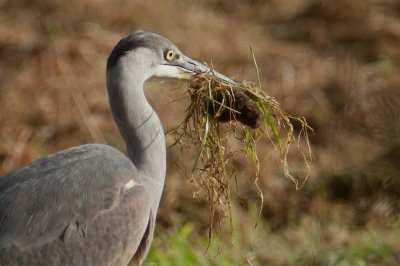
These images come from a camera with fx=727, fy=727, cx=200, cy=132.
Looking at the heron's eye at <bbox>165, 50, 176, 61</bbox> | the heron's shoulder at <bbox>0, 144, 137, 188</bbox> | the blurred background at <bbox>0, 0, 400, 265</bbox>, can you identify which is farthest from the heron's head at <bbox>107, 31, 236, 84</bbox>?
the blurred background at <bbox>0, 0, 400, 265</bbox>

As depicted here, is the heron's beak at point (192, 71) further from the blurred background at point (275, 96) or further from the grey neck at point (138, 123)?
the blurred background at point (275, 96)

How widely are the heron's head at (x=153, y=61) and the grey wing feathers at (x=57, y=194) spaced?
0.53m

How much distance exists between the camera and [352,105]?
785 centimetres

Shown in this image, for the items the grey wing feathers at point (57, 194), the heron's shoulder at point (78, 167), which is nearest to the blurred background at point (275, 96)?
the heron's shoulder at point (78, 167)

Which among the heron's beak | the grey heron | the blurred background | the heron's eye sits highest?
the heron's eye

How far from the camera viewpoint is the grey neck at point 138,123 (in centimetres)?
405

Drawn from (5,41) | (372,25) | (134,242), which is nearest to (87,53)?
(5,41)

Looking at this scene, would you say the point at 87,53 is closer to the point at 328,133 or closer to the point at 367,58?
the point at 328,133

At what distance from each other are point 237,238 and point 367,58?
3829 mm

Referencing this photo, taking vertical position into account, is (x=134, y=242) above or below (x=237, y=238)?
above

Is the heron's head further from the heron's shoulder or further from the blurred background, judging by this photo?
the blurred background

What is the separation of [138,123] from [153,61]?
1.26 feet

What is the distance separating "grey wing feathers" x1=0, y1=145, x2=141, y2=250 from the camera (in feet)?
11.9

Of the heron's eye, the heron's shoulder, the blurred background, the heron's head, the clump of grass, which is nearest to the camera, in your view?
the heron's shoulder
